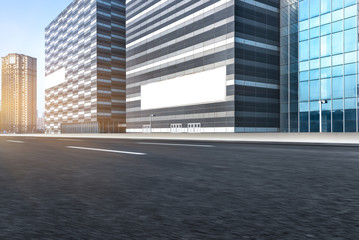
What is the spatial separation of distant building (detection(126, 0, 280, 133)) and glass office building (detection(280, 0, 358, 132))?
77.5 inches

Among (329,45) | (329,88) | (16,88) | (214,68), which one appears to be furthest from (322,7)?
(16,88)

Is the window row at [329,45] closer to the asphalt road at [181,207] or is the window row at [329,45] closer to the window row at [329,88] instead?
the window row at [329,88]

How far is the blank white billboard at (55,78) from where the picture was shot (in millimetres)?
112631

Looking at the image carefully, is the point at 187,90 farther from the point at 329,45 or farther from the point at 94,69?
the point at 94,69

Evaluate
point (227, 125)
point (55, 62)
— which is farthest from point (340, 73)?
point (55, 62)

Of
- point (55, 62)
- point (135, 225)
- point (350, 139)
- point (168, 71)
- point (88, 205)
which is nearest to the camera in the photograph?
point (135, 225)

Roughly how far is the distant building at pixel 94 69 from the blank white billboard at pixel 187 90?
29.5 meters

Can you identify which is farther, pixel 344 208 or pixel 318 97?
pixel 318 97

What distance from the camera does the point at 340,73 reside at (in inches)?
1598

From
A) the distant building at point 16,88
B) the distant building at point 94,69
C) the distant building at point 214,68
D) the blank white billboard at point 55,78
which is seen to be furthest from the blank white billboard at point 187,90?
the distant building at point 16,88

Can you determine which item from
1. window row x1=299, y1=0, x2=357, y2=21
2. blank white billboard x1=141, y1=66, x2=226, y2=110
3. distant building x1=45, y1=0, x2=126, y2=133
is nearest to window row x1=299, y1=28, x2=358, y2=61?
window row x1=299, y1=0, x2=357, y2=21

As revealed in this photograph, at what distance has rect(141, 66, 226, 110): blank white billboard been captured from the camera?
4753cm

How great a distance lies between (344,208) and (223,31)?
4846cm

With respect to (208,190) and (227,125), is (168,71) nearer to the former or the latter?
(227,125)
